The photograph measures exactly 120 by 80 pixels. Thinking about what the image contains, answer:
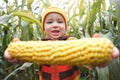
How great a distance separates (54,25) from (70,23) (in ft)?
Answer: 2.99

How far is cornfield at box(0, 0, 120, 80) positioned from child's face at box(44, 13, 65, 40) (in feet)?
0.67

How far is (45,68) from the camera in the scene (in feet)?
4.32

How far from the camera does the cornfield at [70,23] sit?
4.48 feet

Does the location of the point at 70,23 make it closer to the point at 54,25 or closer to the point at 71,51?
the point at 54,25

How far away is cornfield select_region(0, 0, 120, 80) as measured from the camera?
136cm

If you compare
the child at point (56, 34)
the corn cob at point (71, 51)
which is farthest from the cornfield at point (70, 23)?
the corn cob at point (71, 51)

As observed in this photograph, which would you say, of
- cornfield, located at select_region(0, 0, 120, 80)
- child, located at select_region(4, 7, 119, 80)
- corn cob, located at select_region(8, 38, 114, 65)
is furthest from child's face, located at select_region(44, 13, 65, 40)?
corn cob, located at select_region(8, 38, 114, 65)

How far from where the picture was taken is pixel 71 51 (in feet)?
2.79

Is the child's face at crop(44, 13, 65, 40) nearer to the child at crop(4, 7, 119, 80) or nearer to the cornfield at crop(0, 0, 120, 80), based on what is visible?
the child at crop(4, 7, 119, 80)

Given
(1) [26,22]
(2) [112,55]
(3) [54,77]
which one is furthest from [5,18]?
(2) [112,55]

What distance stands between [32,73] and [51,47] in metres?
1.05

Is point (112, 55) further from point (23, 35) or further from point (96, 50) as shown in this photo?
point (23, 35)

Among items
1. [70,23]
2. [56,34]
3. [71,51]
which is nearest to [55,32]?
[56,34]

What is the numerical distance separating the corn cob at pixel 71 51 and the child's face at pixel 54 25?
353 mm
